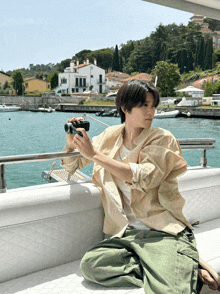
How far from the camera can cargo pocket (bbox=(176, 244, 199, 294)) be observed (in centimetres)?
98

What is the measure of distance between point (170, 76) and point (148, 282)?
5360 centimetres

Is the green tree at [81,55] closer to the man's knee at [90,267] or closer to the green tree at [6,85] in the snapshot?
the green tree at [6,85]

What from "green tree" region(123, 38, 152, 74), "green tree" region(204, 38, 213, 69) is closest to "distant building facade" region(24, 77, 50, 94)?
"green tree" region(123, 38, 152, 74)

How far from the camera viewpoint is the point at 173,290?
0.95 metres

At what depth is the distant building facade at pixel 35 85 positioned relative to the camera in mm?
67750

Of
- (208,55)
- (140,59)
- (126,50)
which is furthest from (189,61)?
(126,50)

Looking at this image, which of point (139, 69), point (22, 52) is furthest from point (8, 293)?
point (22, 52)

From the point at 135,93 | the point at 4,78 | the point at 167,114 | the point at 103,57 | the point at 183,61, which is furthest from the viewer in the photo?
the point at 103,57

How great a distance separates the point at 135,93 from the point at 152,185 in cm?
32

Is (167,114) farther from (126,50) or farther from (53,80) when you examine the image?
(126,50)

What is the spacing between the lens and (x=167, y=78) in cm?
5238

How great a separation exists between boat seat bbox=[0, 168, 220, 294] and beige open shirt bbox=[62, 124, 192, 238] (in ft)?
0.56

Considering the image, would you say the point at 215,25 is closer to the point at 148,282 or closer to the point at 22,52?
the point at 22,52

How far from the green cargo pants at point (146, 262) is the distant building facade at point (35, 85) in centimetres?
6908
